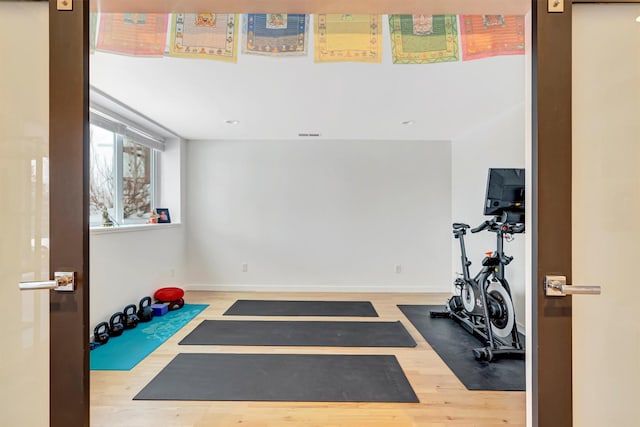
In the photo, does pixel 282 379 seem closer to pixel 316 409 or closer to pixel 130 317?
pixel 316 409

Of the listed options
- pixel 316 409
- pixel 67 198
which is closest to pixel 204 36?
pixel 67 198

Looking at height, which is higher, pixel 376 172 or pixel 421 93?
pixel 421 93

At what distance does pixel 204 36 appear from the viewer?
1540 mm

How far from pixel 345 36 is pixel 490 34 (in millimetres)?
707

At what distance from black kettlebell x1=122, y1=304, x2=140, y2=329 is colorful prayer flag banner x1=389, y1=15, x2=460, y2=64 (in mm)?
3437

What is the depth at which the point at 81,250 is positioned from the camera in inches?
40.7

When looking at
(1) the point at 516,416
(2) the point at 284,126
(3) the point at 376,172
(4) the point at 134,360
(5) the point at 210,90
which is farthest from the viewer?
(3) the point at 376,172

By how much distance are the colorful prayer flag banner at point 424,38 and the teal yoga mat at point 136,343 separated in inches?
116

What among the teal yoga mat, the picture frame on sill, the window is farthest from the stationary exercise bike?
the picture frame on sill

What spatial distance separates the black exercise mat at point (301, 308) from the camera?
3.74m

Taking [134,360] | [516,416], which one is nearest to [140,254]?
[134,360]

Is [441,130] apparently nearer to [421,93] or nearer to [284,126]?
[421,93]

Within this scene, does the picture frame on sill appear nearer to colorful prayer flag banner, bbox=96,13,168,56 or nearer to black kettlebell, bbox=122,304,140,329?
black kettlebell, bbox=122,304,140,329
